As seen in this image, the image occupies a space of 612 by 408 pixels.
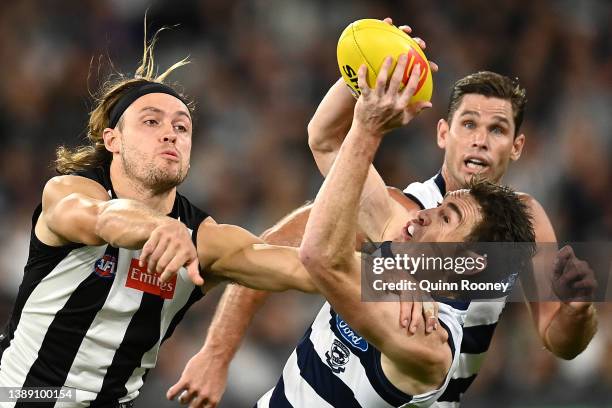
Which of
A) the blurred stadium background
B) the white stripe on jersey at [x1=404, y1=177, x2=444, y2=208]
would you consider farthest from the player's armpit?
the blurred stadium background

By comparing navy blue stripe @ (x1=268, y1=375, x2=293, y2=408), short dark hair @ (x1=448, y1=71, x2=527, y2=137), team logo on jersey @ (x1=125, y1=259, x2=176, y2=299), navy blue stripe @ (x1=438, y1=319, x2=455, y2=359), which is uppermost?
short dark hair @ (x1=448, y1=71, x2=527, y2=137)

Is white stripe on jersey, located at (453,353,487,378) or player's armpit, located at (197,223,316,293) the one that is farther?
white stripe on jersey, located at (453,353,487,378)

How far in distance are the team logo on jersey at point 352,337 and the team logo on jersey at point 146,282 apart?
30.1 inches

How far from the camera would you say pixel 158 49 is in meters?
10.0

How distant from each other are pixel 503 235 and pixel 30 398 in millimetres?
2141

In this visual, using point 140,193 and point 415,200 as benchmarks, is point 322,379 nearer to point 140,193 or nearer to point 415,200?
point 415,200

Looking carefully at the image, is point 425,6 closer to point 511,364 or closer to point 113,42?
point 113,42

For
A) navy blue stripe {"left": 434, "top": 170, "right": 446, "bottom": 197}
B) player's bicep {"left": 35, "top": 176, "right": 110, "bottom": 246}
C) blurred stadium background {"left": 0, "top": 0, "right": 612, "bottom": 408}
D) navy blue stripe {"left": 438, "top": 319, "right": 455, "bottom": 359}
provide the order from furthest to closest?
blurred stadium background {"left": 0, "top": 0, "right": 612, "bottom": 408} < navy blue stripe {"left": 434, "top": 170, "right": 446, "bottom": 197} < navy blue stripe {"left": 438, "top": 319, "right": 455, "bottom": 359} < player's bicep {"left": 35, "top": 176, "right": 110, "bottom": 246}

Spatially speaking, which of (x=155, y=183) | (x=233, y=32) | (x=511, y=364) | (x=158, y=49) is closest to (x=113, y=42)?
(x=158, y=49)

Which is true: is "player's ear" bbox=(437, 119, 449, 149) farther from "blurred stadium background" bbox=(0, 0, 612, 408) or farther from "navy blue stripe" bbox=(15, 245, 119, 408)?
"blurred stadium background" bbox=(0, 0, 612, 408)

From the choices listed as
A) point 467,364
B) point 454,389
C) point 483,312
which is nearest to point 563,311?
point 483,312

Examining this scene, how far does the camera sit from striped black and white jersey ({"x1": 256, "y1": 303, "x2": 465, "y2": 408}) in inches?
167

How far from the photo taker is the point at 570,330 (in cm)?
514

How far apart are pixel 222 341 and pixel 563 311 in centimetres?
171
